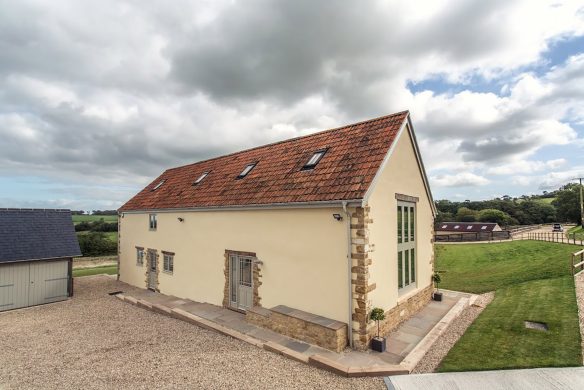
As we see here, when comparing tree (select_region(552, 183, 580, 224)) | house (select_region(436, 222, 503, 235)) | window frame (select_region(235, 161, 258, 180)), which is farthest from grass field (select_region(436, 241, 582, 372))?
tree (select_region(552, 183, 580, 224))

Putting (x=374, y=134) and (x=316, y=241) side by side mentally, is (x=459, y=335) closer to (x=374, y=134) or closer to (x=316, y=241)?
(x=316, y=241)

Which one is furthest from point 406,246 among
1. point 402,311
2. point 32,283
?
point 32,283

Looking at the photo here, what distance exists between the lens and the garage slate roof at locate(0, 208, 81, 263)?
598 inches

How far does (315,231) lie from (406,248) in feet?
13.8

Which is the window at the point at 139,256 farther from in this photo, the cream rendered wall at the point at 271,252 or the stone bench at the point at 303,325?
the stone bench at the point at 303,325

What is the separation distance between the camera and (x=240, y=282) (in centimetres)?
1257

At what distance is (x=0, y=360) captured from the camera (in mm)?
8812

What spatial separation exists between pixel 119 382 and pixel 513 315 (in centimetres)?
1261

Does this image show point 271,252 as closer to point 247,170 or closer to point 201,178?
point 247,170

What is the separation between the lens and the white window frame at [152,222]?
17578 mm

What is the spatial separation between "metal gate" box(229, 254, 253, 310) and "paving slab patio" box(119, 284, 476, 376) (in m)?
0.47

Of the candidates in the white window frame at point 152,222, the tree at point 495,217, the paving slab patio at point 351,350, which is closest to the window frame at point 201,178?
the white window frame at point 152,222

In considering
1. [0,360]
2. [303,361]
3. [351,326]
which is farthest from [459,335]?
[0,360]

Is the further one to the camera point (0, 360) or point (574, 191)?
point (574, 191)
